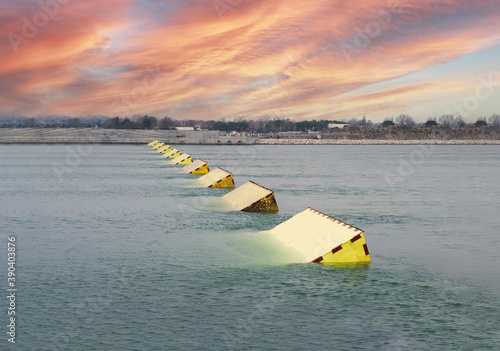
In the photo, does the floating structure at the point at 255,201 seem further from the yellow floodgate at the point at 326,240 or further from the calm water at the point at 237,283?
the yellow floodgate at the point at 326,240

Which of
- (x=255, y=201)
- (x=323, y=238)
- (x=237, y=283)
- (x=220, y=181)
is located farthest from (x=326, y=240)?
(x=220, y=181)

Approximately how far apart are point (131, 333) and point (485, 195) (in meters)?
42.2

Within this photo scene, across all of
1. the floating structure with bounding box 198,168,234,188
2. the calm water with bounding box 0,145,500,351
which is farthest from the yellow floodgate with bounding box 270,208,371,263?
the floating structure with bounding box 198,168,234,188

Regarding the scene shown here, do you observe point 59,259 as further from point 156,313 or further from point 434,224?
point 434,224

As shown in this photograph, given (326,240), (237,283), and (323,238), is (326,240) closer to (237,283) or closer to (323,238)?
(323,238)

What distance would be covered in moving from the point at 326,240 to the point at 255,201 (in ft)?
48.2

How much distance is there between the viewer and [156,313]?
50.9ft

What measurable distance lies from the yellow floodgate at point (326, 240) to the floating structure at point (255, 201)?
409 inches

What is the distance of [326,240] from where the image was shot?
23.2m

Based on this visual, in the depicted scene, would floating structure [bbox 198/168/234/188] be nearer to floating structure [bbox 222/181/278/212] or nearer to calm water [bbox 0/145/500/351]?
floating structure [bbox 222/181/278/212]

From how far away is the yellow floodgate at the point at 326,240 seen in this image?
2209 cm

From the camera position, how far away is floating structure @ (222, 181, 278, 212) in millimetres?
37688

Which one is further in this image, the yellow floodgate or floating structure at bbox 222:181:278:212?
floating structure at bbox 222:181:278:212

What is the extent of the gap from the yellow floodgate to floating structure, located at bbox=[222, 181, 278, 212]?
409 inches
